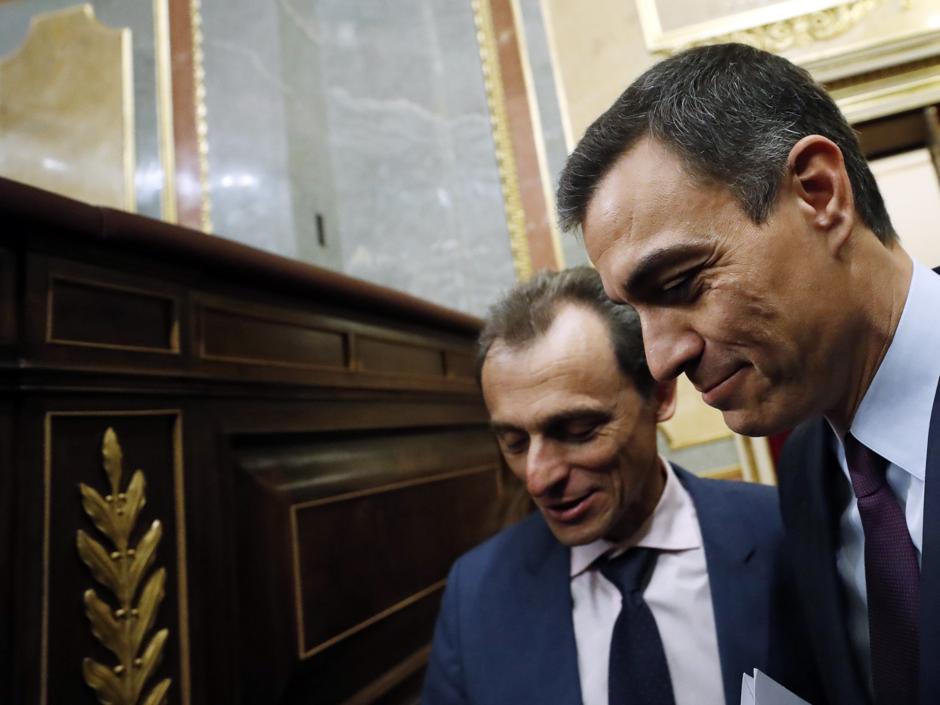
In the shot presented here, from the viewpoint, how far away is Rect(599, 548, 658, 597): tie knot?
111 cm

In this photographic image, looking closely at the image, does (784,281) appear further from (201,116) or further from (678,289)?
(201,116)

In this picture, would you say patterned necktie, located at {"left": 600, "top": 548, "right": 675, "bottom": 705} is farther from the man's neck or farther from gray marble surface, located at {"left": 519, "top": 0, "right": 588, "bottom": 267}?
gray marble surface, located at {"left": 519, "top": 0, "right": 588, "bottom": 267}

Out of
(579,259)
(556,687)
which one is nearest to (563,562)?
(556,687)

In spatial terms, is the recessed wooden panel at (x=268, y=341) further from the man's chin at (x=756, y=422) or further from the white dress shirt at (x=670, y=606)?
the man's chin at (x=756, y=422)

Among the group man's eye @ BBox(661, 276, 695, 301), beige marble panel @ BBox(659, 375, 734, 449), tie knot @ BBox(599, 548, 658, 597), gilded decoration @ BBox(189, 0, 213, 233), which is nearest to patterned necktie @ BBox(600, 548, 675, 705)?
tie knot @ BBox(599, 548, 658, 597)

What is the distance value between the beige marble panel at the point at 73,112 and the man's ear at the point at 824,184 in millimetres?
3685

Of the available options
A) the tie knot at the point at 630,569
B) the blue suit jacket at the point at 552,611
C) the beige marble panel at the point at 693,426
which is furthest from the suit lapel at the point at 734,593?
the beige marble panel at the point at 693,426

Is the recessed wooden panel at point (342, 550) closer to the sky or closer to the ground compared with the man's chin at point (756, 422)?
closer to the ground

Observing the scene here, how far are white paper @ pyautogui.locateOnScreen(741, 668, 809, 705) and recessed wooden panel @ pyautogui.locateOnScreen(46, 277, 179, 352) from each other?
3.17 feet

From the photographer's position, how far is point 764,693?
2.30 ft

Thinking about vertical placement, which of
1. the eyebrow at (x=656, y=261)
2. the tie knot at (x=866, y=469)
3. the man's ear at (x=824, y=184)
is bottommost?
the tie knot at (x=866, y=469)

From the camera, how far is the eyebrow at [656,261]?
709 mm

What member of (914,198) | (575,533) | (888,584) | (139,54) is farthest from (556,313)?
(139,54)

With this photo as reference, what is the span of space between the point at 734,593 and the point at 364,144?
315 cm
